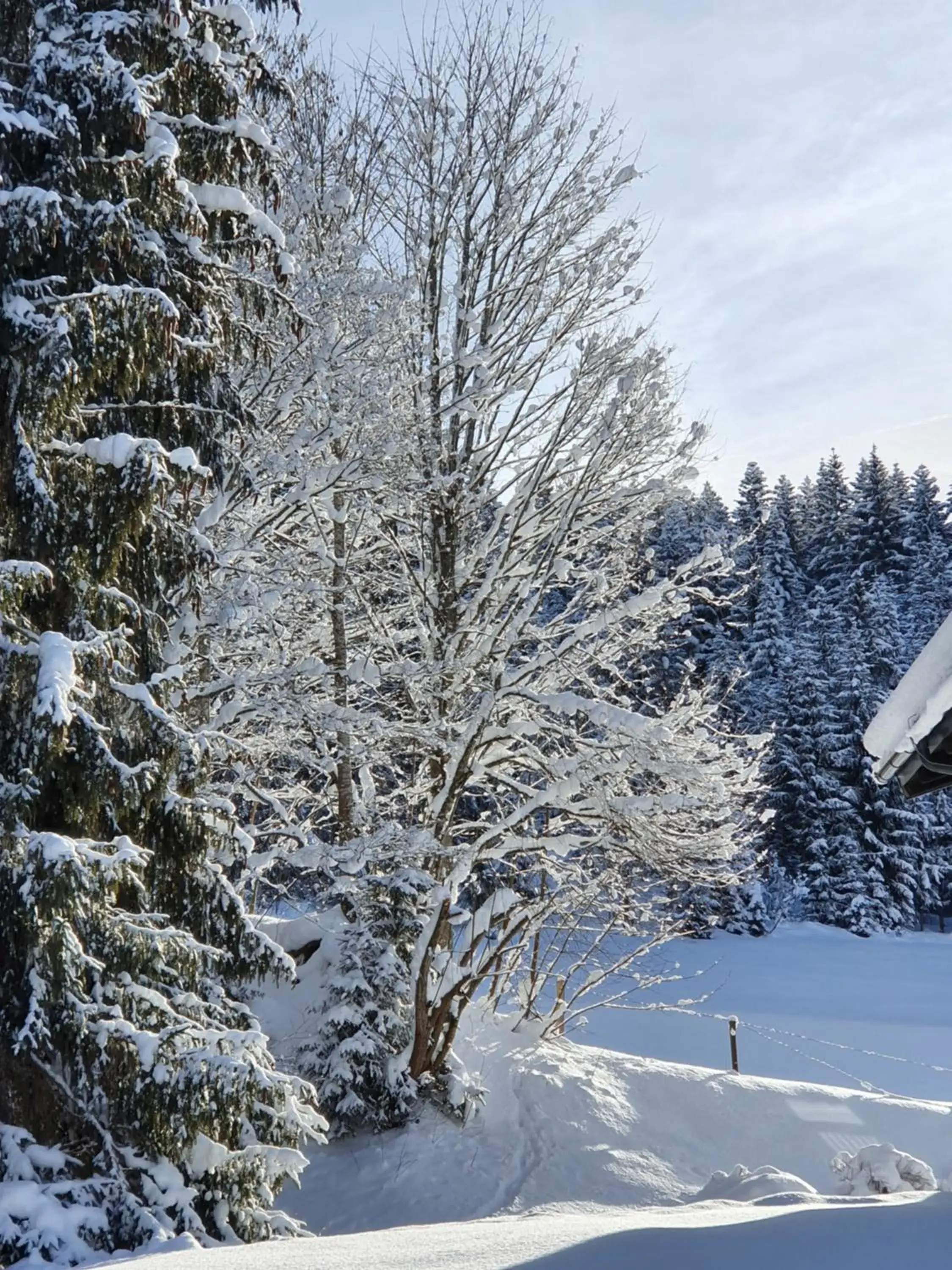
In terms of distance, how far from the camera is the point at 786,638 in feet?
112

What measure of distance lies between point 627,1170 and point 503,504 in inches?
227

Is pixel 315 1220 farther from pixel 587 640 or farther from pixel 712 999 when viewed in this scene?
pixel 712 999

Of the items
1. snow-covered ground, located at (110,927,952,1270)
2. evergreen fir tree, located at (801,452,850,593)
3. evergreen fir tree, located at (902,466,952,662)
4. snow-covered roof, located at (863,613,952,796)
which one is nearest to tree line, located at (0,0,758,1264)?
snow-covered ground, located at (110,927,952,1270)

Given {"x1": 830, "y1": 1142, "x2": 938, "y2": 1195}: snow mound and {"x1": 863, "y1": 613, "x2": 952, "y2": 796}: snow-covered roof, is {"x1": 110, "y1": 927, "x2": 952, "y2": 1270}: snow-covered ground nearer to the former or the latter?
{"x1": 830, "y1": 1142, "x2": 938, "y2": 1195}: snow mound

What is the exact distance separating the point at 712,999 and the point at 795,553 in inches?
940

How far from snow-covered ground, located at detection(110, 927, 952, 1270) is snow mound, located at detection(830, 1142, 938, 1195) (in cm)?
23

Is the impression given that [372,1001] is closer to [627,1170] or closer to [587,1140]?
[587,1140]

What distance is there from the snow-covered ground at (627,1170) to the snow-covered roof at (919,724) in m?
1.43

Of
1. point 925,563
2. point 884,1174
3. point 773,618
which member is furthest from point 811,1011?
point 925,563

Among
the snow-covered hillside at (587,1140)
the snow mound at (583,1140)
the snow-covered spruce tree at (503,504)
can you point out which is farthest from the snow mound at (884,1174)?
the snow-covered spruce tree at (503,504)

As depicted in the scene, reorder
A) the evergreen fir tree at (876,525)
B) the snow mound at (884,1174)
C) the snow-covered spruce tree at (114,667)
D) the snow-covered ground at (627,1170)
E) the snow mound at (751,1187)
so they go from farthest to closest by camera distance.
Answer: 1. the evergreen fir tree at (876,525)
2. the snow mound at (884,1174)
3. the snow mound at (751,1187)
4. the snow-covered spruce tree at (114,667)
5. the snow-covered ground at (627,1170)

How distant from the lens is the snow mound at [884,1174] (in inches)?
257

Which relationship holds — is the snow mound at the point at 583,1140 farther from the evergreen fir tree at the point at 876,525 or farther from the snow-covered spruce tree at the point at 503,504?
the evergreen fir tree at the point at 876,525

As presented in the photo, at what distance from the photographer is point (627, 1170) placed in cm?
757
